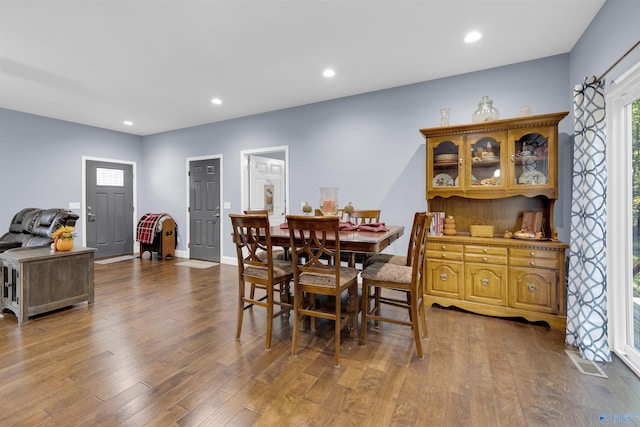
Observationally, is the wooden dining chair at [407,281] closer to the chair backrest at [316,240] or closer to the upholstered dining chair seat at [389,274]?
the upholstered dining chair seat at [389,274]

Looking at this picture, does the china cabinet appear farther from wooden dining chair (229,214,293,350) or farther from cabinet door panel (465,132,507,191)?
wooden dining chair (229,214,293,350)

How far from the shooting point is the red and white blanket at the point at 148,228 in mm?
5688

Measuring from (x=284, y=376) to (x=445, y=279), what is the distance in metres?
1.99

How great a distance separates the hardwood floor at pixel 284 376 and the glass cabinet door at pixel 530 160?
138 centimetres

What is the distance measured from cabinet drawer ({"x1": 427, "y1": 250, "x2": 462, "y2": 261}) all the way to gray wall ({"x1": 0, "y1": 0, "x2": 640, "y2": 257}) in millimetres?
755

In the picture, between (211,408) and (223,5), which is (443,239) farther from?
(223,5)

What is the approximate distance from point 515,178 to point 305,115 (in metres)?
3.01

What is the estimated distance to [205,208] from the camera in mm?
5777

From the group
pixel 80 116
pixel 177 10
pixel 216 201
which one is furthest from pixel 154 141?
pixel 177 10

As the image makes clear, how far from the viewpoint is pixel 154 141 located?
6441 mm

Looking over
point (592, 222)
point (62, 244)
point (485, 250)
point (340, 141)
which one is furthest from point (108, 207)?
point (592, 222)

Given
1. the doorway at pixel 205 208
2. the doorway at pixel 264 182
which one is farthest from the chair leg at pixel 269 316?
the doorway at pixel 205 208

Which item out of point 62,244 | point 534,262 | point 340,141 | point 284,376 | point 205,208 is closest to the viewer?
point 284,376

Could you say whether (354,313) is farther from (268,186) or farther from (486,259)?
(268,186)
